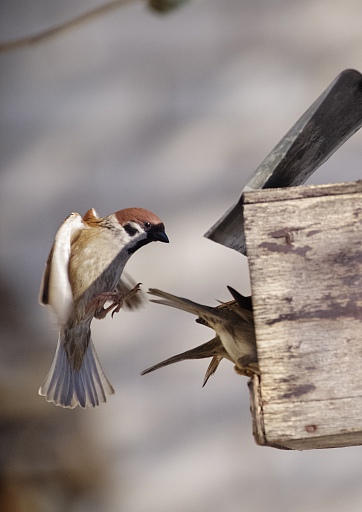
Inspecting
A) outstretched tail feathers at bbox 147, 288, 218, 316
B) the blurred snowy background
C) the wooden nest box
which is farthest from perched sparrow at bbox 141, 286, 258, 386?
the blurred snowy background

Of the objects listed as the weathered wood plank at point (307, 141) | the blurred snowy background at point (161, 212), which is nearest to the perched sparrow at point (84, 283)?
the weathered wood plank at point (307, 141)

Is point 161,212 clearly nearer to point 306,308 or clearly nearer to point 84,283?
point 84,283

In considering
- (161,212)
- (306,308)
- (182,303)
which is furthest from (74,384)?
(161,212)

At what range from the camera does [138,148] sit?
2.39 meters

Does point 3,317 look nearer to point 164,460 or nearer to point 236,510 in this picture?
point 164,460

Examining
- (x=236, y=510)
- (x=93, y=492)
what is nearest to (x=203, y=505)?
(x=236, y=510)

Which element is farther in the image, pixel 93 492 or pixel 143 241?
pixel 93 492

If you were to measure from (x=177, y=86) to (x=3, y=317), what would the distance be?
856 mm

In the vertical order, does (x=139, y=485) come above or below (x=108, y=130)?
below

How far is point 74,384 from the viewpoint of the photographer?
4.42 ft

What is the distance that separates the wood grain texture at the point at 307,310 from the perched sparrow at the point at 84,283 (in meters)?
0.25

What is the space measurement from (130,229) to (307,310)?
0.38m

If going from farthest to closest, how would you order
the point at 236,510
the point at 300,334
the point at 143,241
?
the point at 236,510 → the point at 143,241 → the point at 300,334

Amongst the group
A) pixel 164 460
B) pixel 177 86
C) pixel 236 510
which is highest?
pixel 177 86
